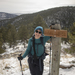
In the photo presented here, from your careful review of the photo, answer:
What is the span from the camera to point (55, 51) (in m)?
Answer: 2.03

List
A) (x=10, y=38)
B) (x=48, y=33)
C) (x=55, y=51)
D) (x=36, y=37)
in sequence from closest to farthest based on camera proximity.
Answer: (x=48, y=33) → (x=55, y=51) → (x=36, y=37) → (x=10, y=38)

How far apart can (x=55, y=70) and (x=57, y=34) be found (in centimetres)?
117

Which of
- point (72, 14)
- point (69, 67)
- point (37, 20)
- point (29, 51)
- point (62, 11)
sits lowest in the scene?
point (69, 67)

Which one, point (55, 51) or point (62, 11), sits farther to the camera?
point (62, 11)

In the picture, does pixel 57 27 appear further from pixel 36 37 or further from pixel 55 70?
pixel 55 70

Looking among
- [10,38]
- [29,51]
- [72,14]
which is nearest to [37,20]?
[10,38]

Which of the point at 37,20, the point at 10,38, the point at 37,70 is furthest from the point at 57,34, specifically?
the point at 10,38

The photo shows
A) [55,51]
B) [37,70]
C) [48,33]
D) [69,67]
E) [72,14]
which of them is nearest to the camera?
[48,33]

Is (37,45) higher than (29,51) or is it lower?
higher

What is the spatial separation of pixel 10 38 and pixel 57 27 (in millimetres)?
18395

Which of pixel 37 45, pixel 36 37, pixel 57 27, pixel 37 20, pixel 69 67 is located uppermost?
pixel 37 20

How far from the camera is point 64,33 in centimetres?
176

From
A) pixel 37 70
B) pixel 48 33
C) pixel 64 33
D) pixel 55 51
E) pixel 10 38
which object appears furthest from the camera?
pixel 10 38

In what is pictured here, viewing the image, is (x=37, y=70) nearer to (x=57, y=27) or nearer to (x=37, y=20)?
(x=57, y=27)
